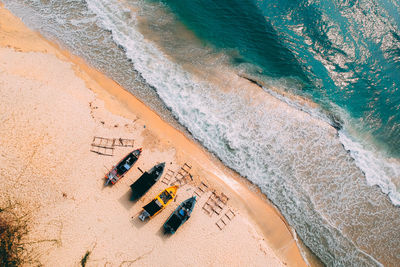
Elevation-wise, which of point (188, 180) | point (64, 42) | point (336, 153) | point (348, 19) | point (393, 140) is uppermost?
point (348, 19)

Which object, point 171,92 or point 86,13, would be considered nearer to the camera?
point 171,92

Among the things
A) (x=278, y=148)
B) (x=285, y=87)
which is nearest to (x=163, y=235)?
(x=278, y=148)

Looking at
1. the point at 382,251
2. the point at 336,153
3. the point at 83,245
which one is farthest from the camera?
the point at 336,153

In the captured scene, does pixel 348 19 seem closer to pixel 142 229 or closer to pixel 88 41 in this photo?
pixel 88 41

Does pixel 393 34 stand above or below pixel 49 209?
above

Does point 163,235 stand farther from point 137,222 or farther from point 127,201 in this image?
point 127,201

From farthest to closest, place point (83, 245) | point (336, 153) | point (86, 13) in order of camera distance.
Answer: point (86, 13)
point (336, 153)
point (83, 245)

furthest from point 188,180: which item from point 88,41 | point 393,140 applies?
point 393,140
